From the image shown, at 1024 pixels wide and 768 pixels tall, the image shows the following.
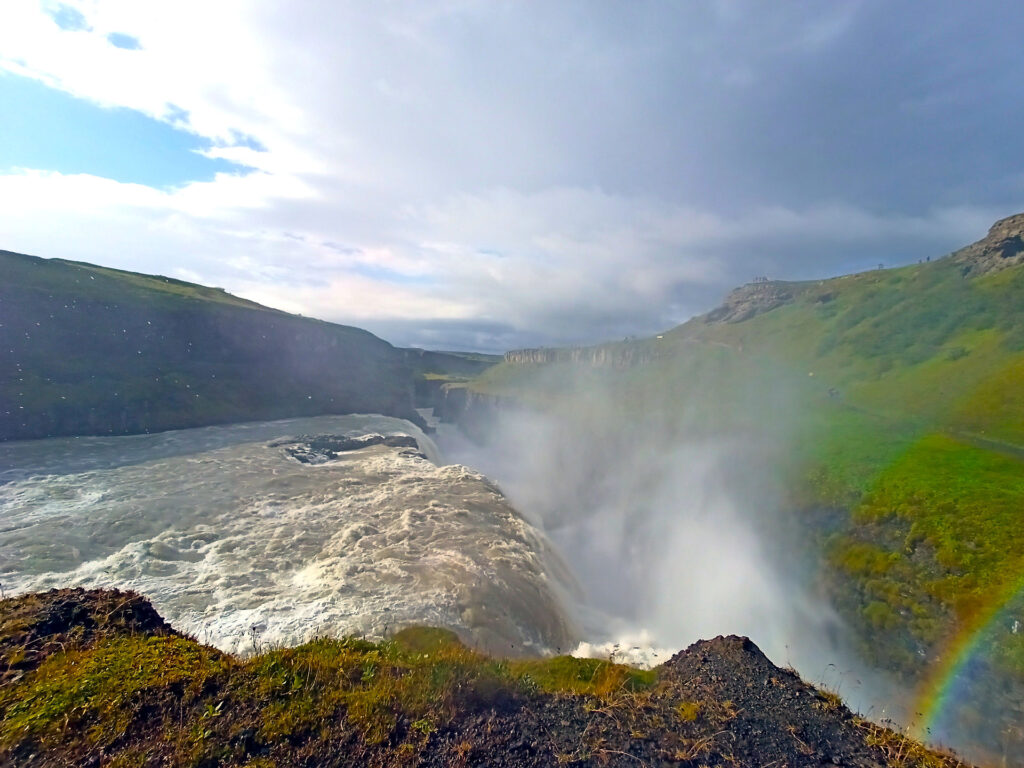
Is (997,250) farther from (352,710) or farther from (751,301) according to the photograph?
(352,710)

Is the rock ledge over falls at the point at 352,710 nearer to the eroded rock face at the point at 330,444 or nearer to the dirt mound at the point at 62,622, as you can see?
the dirt mound at the point at 62,622

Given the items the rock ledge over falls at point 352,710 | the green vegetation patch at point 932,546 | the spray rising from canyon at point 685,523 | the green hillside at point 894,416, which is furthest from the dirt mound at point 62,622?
the green vegetation patch at point 932,546

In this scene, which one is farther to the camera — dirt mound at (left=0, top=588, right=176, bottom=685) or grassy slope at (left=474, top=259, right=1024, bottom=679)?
grassy slope at (left=474, top=259, right=1024, bottom=679)

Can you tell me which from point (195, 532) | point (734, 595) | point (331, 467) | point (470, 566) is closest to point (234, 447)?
point (331, 467)

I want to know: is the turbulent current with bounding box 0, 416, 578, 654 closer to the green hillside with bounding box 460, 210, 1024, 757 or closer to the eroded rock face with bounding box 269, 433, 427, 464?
the eroded rock face with bounding box 269, 433, 427, 464

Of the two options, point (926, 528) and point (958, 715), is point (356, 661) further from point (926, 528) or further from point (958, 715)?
point (926, 528)

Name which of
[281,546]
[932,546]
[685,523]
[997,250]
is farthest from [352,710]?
[997,250]

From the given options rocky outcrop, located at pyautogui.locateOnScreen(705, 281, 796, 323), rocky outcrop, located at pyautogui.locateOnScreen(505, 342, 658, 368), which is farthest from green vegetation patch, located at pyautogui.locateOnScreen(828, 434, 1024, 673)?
rocky outcrop, located at pyautogui.locateOnScreen(705, 281, 796, 323)
